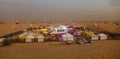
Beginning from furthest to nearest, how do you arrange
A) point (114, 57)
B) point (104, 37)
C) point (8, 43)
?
point (104, 37)
point (8, 43)
point (114, 57)

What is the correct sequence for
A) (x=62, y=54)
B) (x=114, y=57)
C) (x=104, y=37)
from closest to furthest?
(x=114, y=57) < (x=62, y=54) < (x=104, y=37)

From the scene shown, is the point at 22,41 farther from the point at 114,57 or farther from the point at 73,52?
the point at 114,57

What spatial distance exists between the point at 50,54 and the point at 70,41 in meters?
3.79

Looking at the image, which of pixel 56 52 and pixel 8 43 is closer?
pixel 56 52

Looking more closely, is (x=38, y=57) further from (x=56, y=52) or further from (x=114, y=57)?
(x=114, y=57)

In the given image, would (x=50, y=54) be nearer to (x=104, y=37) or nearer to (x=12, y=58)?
(x=12, y=58)

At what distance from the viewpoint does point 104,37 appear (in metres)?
16.4

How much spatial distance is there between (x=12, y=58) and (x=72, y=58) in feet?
10.1

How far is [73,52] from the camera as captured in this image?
10414mm

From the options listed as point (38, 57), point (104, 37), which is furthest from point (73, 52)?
point (104, 37)

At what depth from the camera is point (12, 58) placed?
30.3 feet

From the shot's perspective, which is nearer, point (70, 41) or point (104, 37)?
point (70, 41)

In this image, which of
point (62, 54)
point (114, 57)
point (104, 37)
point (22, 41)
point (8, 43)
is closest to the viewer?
point (114, 57)

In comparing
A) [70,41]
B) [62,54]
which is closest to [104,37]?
[70,41]
